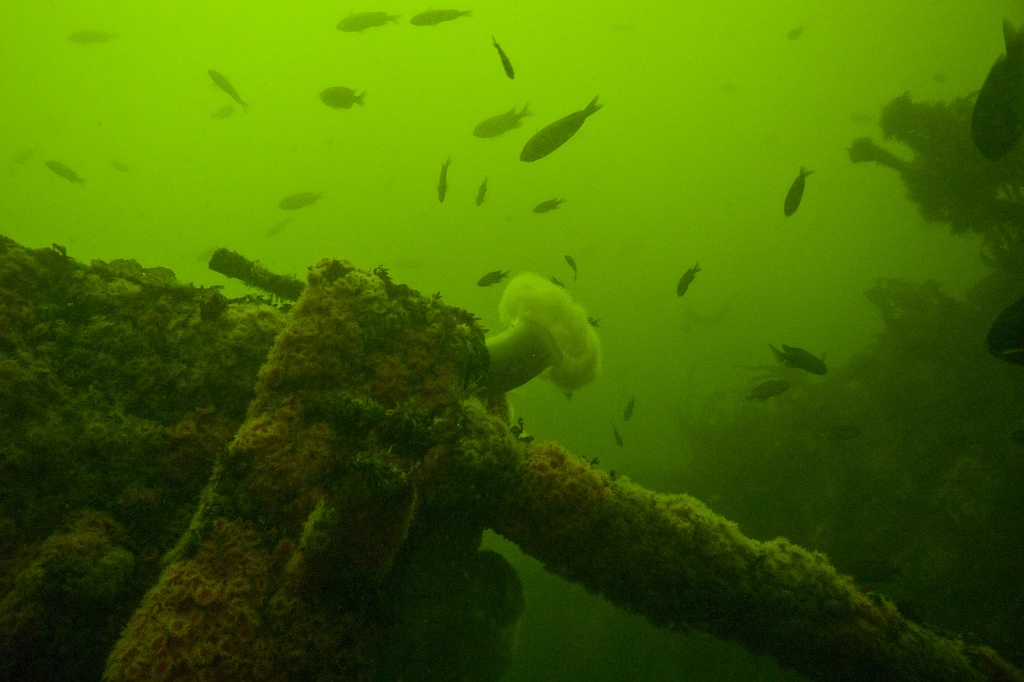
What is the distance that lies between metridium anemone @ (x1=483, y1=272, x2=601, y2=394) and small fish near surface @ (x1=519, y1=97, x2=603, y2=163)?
1.60 metres

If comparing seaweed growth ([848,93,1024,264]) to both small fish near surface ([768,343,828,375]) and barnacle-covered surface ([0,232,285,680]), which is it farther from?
barnacle-covered surface ([0,232,285,680])

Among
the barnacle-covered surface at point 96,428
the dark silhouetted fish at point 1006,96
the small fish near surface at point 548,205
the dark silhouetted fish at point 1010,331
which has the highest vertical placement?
the small fish near surface at point 548,205

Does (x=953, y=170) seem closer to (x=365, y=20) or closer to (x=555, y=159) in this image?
(x=365, y=20)

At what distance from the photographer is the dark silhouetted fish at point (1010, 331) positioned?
3107 mm

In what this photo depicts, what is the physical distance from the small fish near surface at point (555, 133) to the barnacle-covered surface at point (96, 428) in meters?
3.50

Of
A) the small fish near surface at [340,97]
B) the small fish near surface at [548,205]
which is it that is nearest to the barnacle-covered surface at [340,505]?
the small fish near surface at [548,205]

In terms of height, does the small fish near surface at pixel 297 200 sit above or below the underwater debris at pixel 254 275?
above

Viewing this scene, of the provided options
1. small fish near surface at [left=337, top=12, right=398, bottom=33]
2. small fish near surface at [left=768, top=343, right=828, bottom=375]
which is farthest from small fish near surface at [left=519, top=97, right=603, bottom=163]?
small fish near surface at [left=337, top=12, right=398, bottom=33]

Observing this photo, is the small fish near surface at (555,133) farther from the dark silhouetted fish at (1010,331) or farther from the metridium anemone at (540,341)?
the dark silhouetted fish at (1010,331)

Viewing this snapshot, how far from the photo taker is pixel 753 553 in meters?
2.46

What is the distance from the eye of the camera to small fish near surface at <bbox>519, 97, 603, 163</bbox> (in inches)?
191

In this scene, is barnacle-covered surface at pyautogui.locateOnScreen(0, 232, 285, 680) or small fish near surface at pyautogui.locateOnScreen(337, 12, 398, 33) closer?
barnacle-covered surface at pyautogui.locateOnScreen(0, 232, 285, 680)

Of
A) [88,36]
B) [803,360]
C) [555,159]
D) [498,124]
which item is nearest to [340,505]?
[803,360]

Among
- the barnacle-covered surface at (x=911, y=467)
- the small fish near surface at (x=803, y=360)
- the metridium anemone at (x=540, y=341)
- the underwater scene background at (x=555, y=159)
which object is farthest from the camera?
the underwater scene background at (x=555, y=159)
